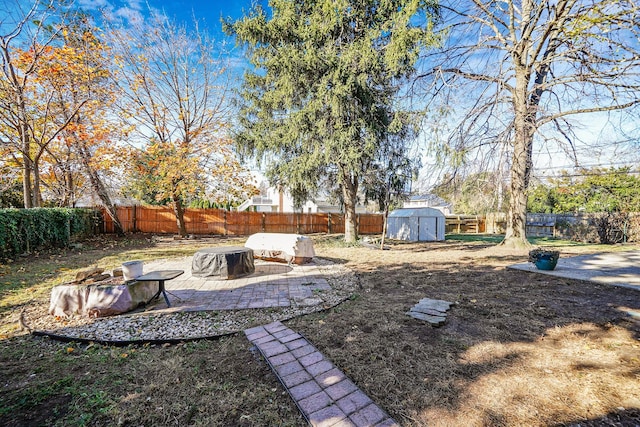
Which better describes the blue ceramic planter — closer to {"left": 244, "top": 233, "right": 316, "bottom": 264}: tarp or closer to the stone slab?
the stone slab

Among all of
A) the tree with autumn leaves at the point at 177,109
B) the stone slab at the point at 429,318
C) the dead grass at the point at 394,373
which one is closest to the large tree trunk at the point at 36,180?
the tree with autumn leaves at the point at 177,109

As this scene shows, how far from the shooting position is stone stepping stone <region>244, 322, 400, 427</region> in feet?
5.94

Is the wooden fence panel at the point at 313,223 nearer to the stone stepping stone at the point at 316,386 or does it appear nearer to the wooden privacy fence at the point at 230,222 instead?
the wooden privacy fence at the point at 230,222

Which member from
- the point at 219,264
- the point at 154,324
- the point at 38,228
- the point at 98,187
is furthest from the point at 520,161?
the point at 98,187

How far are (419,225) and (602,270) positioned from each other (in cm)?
855

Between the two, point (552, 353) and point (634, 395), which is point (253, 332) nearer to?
point (552, 353)

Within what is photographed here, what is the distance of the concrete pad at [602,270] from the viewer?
5172mm

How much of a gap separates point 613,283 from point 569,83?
5864 mm

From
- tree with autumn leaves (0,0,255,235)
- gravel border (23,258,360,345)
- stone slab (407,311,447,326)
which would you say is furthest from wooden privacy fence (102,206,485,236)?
stone slab (407,311,447,326)

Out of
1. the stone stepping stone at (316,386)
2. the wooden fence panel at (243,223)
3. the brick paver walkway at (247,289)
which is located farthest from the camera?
the wooden fence panel at (243,223)

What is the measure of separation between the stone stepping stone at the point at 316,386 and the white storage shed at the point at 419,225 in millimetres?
12645

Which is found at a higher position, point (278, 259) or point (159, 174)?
point (159, 174)

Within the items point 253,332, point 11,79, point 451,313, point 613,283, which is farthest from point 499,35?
point 11,79

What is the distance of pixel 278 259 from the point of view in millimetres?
7086
